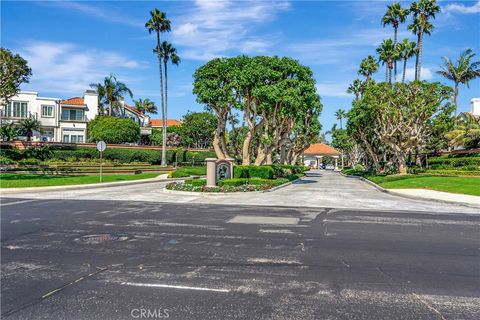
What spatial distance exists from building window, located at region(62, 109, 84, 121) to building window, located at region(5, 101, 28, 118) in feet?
19.1

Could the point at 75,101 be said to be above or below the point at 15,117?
above

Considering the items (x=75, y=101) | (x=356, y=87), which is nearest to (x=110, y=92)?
(x=75, y=101)

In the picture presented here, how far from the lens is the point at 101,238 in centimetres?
895

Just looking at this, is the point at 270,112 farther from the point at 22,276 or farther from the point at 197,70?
the point at 22,276

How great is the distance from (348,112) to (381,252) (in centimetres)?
4153

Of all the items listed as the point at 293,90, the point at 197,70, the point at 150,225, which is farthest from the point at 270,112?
the point at 150,225

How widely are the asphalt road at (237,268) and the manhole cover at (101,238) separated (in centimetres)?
2

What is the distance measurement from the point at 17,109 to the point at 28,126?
7985mm

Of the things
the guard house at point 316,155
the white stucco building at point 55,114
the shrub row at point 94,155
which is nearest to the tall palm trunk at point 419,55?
the shrub row at point 94,155

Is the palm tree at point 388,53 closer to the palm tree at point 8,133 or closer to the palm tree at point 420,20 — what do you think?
the palm tree at point 420,20

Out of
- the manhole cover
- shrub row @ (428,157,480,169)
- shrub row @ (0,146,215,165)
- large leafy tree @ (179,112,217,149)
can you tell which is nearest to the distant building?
shrub row @ (0,146,215,165)

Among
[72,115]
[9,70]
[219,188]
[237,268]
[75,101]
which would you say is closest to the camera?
[237,268]

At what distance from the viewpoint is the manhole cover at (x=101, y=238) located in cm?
865

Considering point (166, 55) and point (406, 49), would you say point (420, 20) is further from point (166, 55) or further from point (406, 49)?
point (166, 55)
